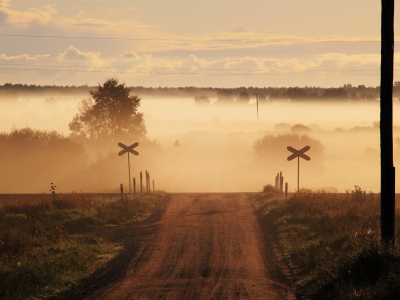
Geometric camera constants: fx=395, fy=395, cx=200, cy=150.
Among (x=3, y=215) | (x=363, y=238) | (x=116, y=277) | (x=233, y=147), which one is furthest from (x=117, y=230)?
(x=233, y=147)

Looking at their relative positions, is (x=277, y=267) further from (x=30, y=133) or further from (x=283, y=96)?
(x=283, y=96)

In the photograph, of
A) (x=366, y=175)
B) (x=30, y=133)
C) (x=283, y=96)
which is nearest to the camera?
(x=30, y=133)

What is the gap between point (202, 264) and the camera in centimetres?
1183

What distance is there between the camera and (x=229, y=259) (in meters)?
12.4

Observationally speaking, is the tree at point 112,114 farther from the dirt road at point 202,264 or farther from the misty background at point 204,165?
the dirt road at point 202,264

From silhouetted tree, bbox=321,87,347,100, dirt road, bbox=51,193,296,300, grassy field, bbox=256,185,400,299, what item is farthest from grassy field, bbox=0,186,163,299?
silhouetted tree, bbox=321,87,347,100

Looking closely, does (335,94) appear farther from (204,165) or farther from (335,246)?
(335,246)

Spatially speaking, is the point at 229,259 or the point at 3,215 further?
the point at 3,215

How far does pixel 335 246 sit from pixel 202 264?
167 inches

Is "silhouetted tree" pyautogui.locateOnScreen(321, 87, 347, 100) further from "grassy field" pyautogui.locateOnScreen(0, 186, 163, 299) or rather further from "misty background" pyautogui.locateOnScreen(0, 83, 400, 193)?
"grassy field" pyautogui.locateOnScreen(0, 186, 163, 299)

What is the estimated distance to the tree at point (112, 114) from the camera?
4878 cm

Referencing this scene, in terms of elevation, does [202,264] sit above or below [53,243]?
below

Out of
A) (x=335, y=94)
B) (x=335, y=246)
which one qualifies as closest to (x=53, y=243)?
(x=335, y=246)

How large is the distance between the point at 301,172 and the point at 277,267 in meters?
39.5
